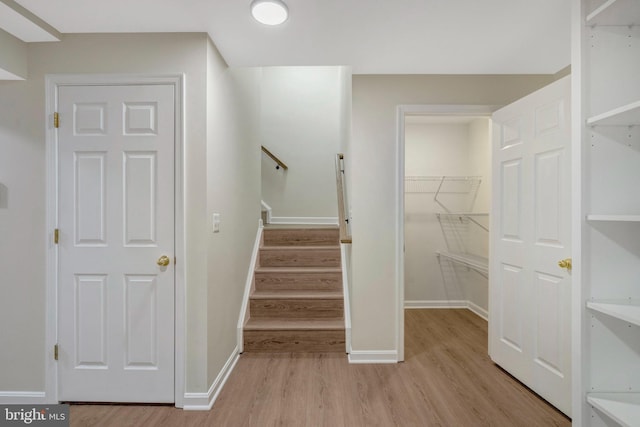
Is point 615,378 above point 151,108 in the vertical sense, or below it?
below

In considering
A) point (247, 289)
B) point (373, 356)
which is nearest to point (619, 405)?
point (373, 356)

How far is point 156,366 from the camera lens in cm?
191

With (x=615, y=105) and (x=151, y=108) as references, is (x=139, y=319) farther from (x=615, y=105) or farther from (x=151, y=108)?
(x=615, y=105)

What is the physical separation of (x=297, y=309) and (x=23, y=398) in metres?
1.93

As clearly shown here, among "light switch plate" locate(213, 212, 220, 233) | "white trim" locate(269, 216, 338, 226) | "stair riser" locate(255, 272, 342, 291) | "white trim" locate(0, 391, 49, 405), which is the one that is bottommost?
"white trim" locate(0, 391, 49, 405)

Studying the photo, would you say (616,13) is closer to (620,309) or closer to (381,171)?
(620,309)

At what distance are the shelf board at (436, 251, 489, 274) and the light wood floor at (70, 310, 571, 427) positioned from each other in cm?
89

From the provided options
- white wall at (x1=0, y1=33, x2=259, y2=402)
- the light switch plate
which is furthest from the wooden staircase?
the light switch plate

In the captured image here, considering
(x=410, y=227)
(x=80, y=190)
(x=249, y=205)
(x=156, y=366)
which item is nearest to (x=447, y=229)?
(x=410, y=227)

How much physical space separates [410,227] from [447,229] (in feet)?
1.56

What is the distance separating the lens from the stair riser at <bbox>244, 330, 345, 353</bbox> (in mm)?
2635

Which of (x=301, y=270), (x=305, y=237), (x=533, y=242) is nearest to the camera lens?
(x=533, y=242)

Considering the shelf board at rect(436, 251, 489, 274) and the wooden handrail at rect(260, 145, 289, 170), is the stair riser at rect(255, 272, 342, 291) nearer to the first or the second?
the shelf board at rect(436, 251, 489, 274)

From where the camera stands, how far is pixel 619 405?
4.00 ft
